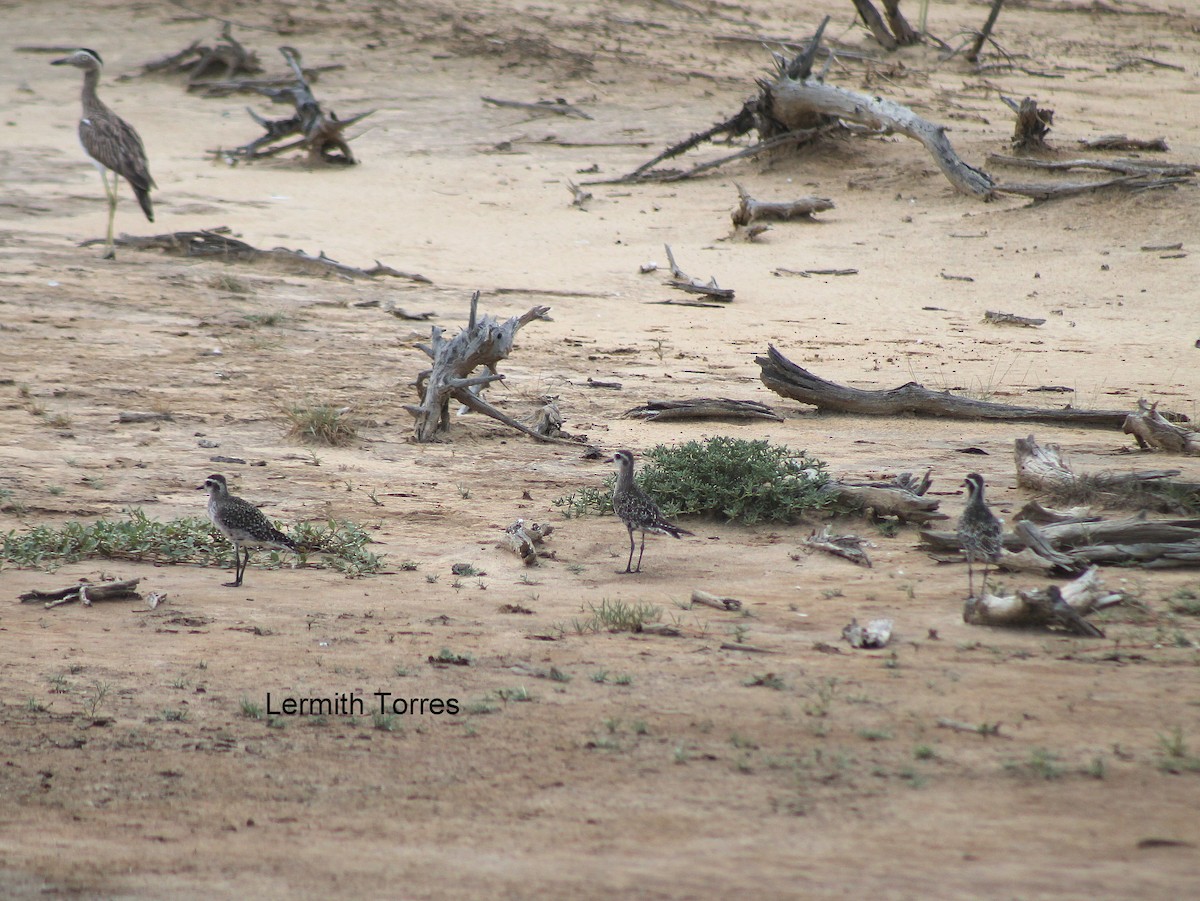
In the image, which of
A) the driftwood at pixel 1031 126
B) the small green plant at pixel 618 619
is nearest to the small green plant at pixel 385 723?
the small green plant at pixel 618 619

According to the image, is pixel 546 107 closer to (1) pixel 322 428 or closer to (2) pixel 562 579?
(1) pixel 322 428

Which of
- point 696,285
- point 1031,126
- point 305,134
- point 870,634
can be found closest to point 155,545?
point 870,634

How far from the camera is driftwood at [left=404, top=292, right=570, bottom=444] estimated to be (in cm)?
949

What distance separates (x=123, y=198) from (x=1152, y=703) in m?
18.0

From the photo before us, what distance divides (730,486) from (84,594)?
367 cm

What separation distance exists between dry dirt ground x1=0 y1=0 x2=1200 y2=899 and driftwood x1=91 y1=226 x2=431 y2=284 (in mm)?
309

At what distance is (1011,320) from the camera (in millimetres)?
13742

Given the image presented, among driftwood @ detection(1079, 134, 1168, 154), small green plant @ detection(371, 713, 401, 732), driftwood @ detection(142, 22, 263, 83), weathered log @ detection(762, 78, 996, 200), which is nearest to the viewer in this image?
small green plant @ detection(371, 713, 401, 732)

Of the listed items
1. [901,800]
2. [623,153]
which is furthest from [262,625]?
[623,153]

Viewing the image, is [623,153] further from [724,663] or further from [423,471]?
[724,663]

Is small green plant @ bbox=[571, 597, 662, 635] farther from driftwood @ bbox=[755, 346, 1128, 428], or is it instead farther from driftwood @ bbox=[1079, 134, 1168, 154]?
driftwood @ bbox=[1079, 134, 1168, 154]

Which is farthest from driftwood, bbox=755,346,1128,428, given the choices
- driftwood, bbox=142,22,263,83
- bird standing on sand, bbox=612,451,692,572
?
driftwood, bbox=142,22,263,83

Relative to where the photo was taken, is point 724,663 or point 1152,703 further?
point 724,663

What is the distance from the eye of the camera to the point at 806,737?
4480 millimetres
